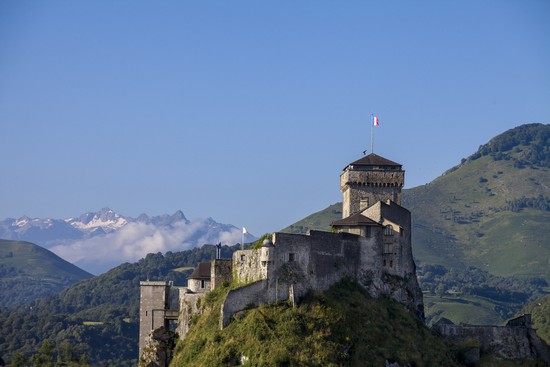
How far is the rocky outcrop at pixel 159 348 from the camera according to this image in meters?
88.1

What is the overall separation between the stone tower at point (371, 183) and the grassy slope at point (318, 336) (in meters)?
13.2

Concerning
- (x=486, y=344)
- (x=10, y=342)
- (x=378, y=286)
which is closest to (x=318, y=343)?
(x=378, y=286)

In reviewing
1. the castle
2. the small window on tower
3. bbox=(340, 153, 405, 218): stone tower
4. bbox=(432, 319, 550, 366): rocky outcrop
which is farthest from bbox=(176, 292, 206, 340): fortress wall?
bbox=(432, 319, 550, 366): rocky outcrop

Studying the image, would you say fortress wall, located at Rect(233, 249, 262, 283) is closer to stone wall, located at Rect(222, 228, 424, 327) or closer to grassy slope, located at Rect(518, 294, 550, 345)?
stone wall, located at Rect(222, 228, 424, 327)

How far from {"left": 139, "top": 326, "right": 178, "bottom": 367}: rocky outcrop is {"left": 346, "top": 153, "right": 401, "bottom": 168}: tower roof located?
78.2ft

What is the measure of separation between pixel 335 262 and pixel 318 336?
8891 millimetres

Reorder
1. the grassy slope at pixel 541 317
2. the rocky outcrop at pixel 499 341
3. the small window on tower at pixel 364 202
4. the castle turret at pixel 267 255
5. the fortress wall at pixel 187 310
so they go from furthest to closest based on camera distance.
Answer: the grassy slope at pixel 541 317 < the small window on tower at pixel 364 202 < the fortress wall at pixel 187 310 < the rocky outcrop at pixel 499 341 < the castle turret at pixel 267 255

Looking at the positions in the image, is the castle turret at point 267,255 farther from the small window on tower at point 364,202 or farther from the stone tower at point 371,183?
the small window on tower at point 364,202

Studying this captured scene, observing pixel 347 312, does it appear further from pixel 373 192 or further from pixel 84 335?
pixel 84 335

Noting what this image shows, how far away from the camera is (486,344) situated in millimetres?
88062

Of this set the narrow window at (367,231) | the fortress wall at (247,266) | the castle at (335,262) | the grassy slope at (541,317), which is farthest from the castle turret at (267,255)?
the grassy slope at (541,317)

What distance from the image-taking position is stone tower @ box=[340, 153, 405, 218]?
96.6m

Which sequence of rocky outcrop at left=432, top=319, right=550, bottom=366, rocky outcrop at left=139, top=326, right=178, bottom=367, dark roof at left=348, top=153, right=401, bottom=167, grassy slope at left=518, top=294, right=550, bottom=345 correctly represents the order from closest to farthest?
rocky outcrop at left=432, top=319, right=550, bottom=366 < rocky outcrop at left=139, top=326, right=178, bottom=367 < dark roof at left=348, top=153, right=401, bottom=167 < grassy slope at left=518, top=294, right=550, bottom=345

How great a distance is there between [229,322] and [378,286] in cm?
1503
